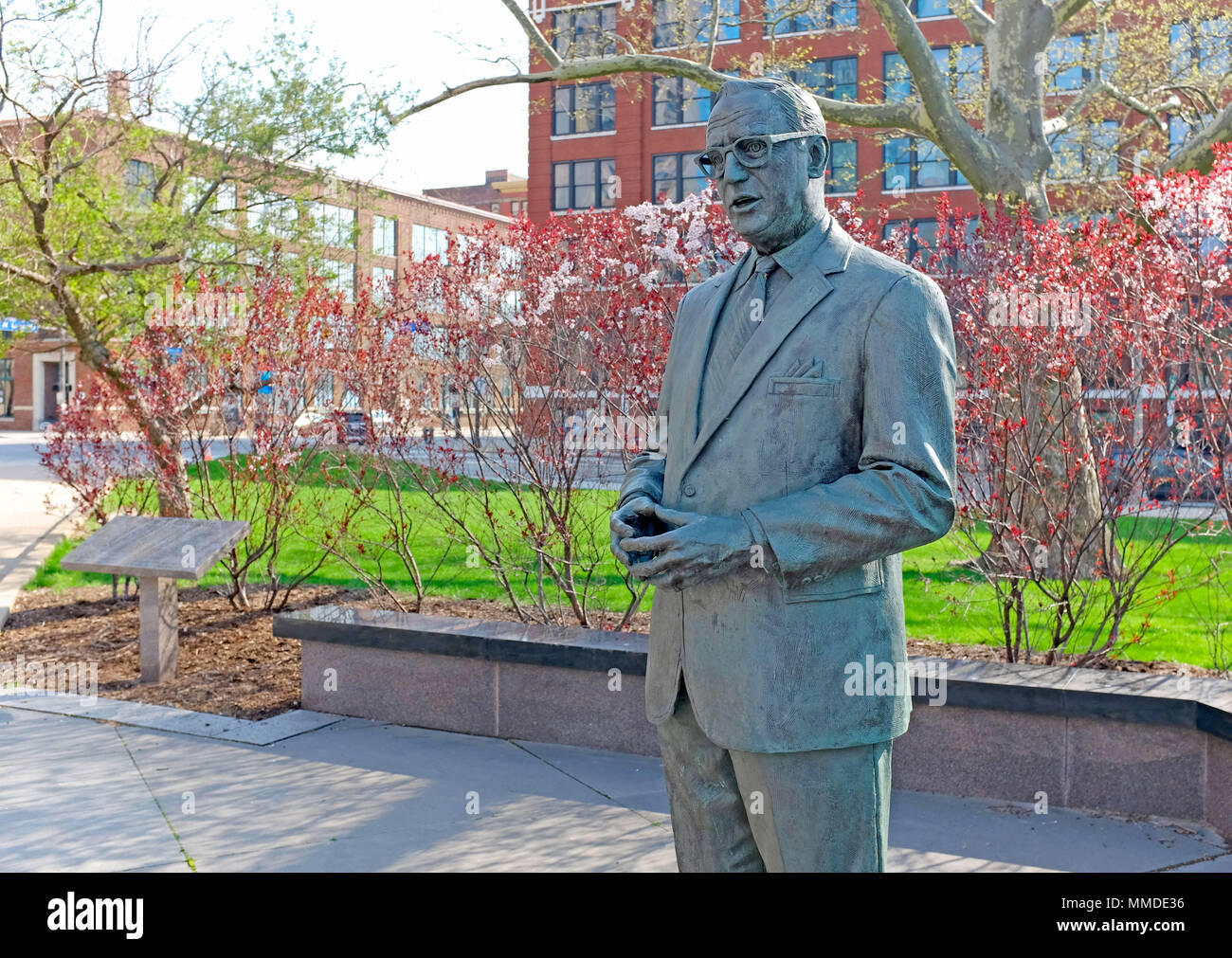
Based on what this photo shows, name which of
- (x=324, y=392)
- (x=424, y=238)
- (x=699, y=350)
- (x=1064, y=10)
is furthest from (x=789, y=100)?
(x=424, y=238)

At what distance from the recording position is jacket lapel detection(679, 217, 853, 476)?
2.29 metres

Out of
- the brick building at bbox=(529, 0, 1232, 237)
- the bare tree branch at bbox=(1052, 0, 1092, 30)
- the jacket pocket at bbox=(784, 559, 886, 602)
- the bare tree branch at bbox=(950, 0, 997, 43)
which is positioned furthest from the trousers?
the brick building at bbox=(529, 0, 1232, 237)

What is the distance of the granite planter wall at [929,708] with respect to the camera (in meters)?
5.12

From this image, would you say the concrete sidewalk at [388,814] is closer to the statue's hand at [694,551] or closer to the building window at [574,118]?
the statue's hand at [694,551]

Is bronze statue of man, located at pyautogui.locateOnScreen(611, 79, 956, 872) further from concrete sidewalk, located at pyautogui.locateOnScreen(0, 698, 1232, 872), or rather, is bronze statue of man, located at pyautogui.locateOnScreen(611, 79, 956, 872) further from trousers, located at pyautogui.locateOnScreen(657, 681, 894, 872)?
concrete sidewalk, located at pyautogui.locateOnScreen(0, 698, 1232, 872)

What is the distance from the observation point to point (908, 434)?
7.08 ft

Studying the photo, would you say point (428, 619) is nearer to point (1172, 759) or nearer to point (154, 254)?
point (1172, 759)

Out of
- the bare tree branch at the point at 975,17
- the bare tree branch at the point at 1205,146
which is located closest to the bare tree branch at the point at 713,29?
the bare tree branch at the point at 975,17

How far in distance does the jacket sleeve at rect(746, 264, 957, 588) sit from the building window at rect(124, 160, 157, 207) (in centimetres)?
1285

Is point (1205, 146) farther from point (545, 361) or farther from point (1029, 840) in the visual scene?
point (1029, 840)

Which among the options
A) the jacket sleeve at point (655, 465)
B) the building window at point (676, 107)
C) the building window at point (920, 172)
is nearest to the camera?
the jacket sleeve at point (655, 465)

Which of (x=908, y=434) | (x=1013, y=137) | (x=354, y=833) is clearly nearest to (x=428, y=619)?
(x=354, y=833)

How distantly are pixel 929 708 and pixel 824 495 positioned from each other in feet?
12.0

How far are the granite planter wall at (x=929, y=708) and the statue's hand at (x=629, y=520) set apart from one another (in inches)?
139
